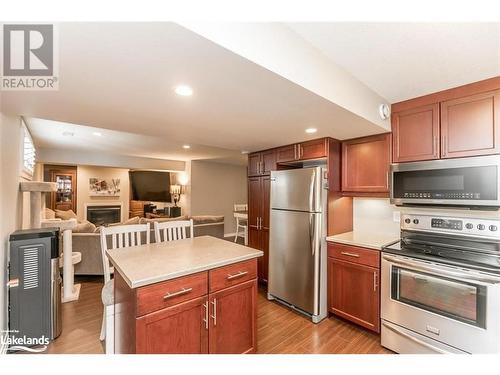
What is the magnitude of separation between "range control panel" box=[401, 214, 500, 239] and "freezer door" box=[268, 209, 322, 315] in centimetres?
83

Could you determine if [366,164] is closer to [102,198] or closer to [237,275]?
[237,275]

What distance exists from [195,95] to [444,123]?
2.10m

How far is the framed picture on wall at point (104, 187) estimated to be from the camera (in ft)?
23.9

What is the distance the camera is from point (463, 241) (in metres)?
1.87

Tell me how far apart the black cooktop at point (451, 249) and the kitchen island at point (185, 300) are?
4.43 feet

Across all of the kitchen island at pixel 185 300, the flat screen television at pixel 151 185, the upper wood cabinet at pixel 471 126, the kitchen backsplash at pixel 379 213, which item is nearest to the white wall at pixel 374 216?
the kitchen backsplash at pixel 379 213

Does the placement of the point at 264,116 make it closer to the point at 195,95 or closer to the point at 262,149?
the point at 195,95

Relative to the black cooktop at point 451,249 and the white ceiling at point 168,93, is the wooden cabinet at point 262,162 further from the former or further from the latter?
the black cooktop at point 451,249

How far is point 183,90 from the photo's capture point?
1380 millimetres

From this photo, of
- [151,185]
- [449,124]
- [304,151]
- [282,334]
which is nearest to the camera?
[449,124]

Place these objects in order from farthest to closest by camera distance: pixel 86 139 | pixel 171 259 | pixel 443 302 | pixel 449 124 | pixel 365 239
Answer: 1. pixel 86 139
2. pixel 365 239
3. pixel 449 124
4. pixel 443 302
5. pixel 171 259

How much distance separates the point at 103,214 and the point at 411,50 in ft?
27.7

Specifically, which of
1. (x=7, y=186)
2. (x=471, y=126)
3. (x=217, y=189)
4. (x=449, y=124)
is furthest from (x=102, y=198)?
(x=471, y=126)
